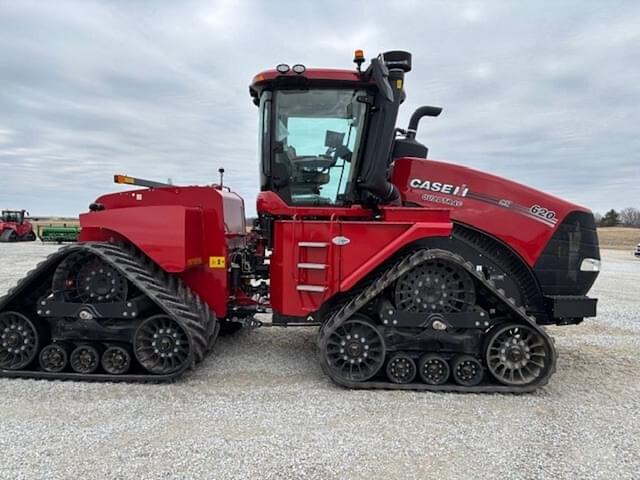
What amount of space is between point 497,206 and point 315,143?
7.25 feet

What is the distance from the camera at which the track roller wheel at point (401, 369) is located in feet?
15.0

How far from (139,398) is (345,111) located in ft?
12.2

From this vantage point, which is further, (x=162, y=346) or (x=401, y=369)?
(x=162, y=346)

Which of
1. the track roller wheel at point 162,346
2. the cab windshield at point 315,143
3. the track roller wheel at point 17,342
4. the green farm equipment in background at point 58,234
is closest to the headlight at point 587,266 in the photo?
the cab windshield at point 315,143

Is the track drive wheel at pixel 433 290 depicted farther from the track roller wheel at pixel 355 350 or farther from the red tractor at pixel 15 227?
the red tractor at pixel 15 227

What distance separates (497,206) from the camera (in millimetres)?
5020

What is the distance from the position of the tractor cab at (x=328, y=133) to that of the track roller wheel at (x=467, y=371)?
190 centimetres

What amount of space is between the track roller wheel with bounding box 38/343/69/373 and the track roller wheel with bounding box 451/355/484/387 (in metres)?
4.18

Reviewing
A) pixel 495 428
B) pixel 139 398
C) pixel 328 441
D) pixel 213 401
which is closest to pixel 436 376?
pixel 495 428

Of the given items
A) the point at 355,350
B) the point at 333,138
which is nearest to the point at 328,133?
the point at 333,138

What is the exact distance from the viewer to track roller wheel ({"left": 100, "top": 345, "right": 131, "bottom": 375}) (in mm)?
4746

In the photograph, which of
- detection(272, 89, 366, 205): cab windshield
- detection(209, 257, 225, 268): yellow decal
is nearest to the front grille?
detection(272, 89, 366, 205): cab windshield

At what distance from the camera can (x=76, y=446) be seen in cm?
338

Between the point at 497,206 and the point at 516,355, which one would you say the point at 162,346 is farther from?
the point at 497,206
